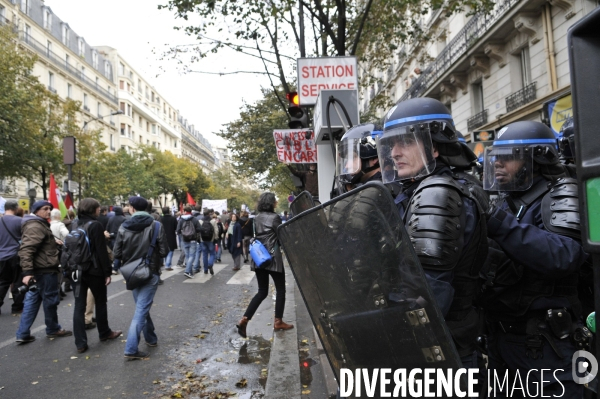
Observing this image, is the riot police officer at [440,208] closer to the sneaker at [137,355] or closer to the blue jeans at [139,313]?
the blue jeans at [139,313]

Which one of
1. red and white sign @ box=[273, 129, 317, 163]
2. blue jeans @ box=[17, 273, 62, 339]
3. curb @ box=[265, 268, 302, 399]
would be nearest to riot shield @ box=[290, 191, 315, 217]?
curb @ box=[265, 268, 302, 399]

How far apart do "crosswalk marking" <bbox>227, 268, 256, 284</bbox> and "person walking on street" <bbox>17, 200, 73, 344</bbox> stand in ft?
16.7

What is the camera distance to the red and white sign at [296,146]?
275 inches

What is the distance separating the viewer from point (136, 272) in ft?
16.2

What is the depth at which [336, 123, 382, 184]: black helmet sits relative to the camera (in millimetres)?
2975

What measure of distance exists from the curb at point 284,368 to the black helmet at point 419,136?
2667 mm

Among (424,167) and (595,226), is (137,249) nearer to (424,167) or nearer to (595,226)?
(424,167)

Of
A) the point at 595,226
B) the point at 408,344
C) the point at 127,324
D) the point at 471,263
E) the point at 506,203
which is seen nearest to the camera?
the point at 595,226

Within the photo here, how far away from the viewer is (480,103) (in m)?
18.3

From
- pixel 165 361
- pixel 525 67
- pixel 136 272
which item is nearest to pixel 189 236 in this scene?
pixel 136 272

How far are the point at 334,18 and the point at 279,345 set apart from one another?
26.9ft

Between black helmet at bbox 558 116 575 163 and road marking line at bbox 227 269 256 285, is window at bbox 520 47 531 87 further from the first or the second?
black helmet at bbox 558 116 575 163

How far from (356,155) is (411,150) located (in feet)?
3.74

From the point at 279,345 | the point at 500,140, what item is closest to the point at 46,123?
the point at 279,345
